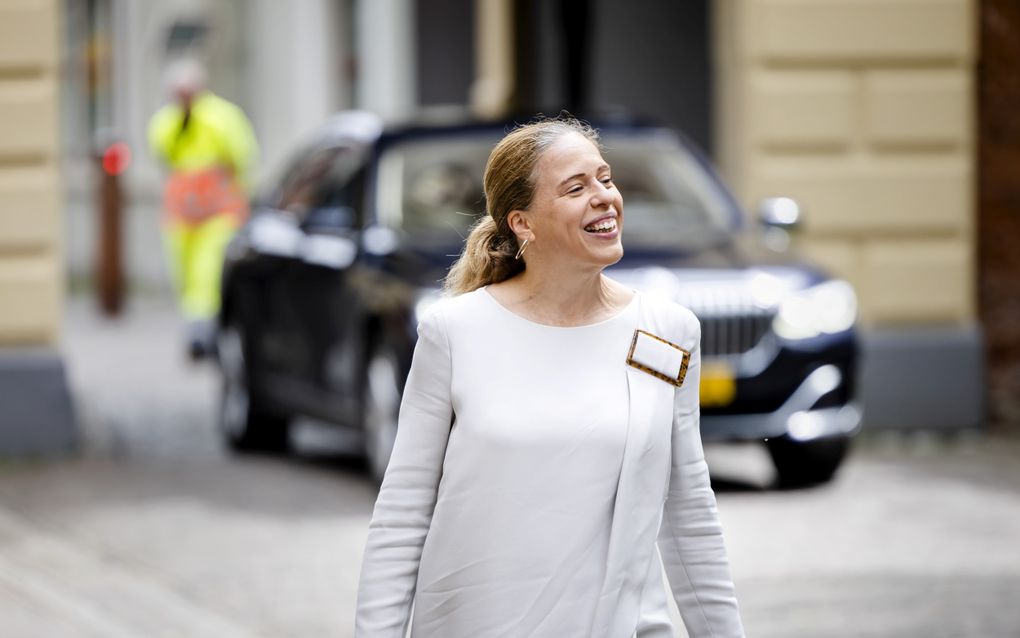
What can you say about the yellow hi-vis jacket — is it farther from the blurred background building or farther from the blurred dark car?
the blurred dark car

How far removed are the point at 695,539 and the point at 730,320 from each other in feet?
19.6

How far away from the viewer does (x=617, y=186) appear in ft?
34.1

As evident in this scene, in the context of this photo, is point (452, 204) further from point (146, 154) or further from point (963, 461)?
point (146, 154)

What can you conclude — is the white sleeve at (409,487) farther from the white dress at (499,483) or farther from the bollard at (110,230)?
the bollard at (110,230)

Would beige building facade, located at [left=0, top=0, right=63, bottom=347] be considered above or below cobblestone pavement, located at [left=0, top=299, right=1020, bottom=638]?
above

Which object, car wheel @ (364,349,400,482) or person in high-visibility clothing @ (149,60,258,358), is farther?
person in high-visibility clothing @ (149,60,258,358)

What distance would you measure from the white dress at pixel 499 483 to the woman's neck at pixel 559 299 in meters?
0.03

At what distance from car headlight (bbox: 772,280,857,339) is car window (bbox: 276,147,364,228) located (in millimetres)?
2091

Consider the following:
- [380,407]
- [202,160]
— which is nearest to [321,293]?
[380,407]

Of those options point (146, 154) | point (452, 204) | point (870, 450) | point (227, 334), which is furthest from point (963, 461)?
point (146, 154)

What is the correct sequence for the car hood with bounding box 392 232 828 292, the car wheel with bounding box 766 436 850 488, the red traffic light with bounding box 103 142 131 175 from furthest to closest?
the red traffic light with bounding box 103 142 131 175
the car wheel with bounding box 766 436 850 488
the car hood with bounding box 392 232 828 292

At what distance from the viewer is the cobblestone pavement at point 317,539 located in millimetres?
7098

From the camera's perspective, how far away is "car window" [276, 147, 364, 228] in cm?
Result: 1062

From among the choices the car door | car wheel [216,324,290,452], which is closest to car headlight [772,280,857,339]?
the car door
